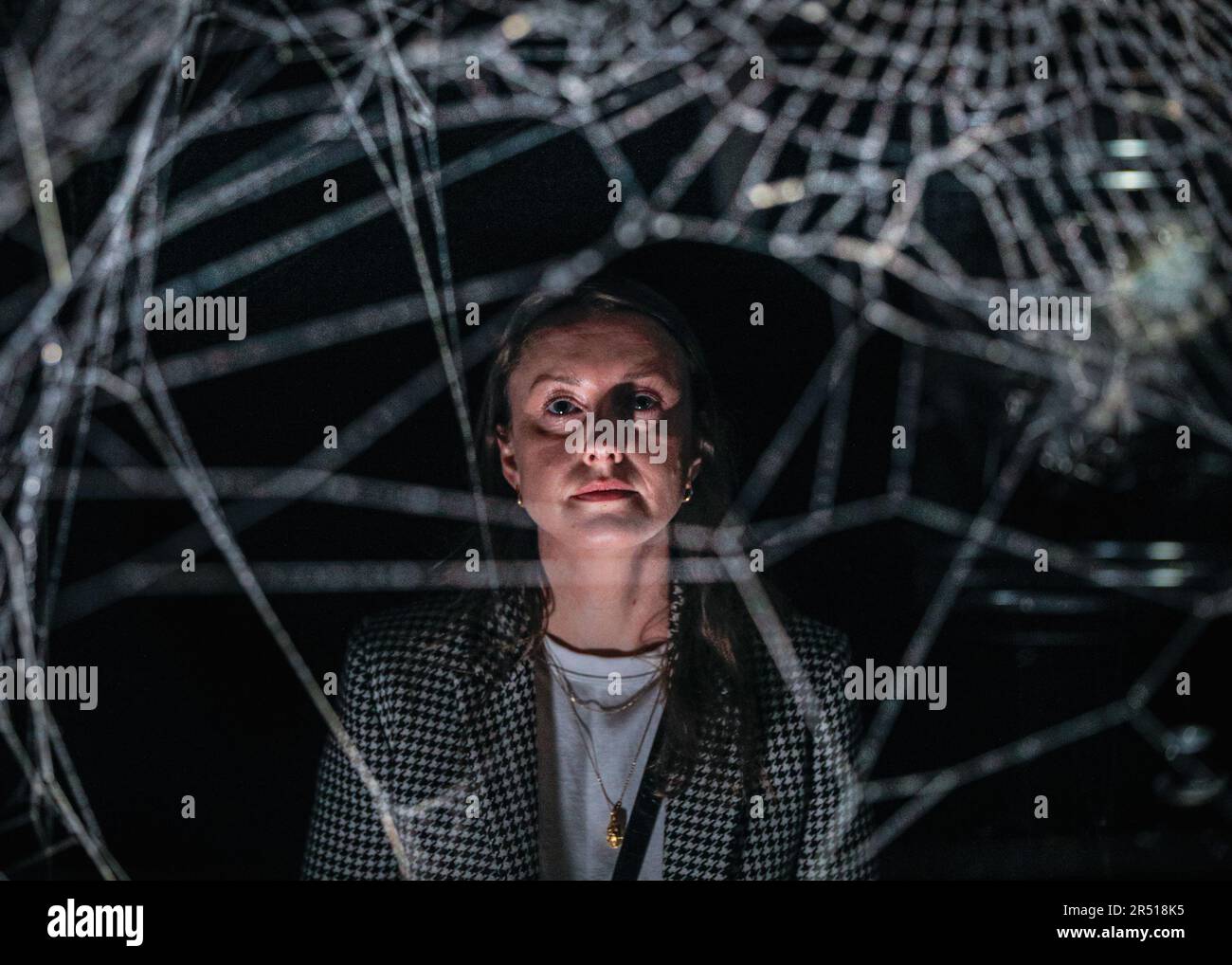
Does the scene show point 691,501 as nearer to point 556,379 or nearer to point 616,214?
point 556,379

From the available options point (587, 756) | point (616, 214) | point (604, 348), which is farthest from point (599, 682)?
point (616, 214)

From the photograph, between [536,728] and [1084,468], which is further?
[1084,468]

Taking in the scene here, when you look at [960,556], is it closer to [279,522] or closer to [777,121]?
[777,121]

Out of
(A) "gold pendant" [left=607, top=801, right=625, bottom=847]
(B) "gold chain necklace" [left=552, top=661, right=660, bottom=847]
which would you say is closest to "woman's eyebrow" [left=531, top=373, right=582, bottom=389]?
(B) "gold chain necklace" [left=552, top=661, right=660, bottom=847]

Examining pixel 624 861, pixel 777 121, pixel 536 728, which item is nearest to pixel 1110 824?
pixel 624 861

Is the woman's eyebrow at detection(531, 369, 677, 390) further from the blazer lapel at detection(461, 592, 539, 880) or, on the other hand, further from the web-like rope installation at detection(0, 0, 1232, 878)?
the blazer lapel at detection(461, 592, 539, 880)

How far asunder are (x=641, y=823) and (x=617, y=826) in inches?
1.3

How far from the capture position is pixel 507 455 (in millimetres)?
1590

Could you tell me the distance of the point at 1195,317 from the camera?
166 cm

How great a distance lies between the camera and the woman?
5.07 ft

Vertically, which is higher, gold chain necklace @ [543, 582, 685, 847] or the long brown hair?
the long brown hair

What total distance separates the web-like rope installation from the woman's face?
2.9 inches

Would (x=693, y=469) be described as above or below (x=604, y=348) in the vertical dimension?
below

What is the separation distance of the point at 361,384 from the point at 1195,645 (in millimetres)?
1235
